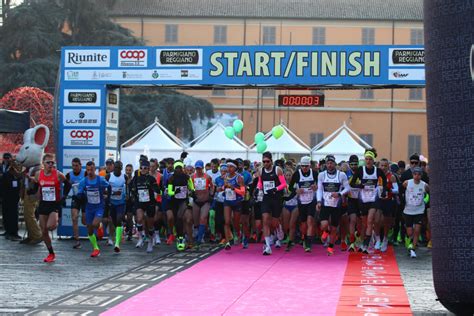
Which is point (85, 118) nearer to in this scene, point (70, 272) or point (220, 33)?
point (70, 272)

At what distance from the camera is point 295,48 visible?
19609 millimetres

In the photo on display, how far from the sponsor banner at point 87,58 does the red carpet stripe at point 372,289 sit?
7.33 m

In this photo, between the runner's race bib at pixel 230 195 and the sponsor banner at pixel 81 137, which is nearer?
the runner's race bib at pixel 230 195

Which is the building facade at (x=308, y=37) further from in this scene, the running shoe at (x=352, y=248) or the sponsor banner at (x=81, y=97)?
the running shoe at (x=352, y=248)

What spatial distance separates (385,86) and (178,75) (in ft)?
14.6

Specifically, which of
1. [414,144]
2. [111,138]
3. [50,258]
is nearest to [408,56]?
[111,138]

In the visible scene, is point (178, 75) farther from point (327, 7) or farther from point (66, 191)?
point (327, 7)

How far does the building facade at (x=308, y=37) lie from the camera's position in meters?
72.9

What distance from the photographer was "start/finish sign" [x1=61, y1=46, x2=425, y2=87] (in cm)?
1931

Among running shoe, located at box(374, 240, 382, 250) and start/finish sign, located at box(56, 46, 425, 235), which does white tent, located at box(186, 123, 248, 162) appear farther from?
running shoe, located at box(374, 240, 382, 250)

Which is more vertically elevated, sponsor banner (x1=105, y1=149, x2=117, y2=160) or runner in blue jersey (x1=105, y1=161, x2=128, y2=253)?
sponsor banner (x1=105, y1=149, x2=117, y2=160)

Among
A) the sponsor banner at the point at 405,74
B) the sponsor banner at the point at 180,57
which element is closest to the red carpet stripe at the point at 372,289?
the sponsor banner at the point at 405,74

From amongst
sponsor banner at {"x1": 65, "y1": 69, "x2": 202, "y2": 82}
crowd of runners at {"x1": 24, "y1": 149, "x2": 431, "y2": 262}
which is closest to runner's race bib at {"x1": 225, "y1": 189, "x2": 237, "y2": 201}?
crowd of runners at {"x1": 24, "y1": 149, "x2": 431, "y2": 262}

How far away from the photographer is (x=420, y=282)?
41.8 feet
